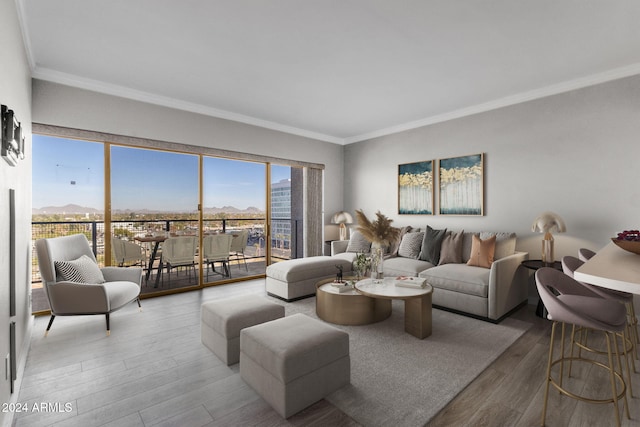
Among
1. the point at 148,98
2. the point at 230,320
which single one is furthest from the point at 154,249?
the point at 230,320

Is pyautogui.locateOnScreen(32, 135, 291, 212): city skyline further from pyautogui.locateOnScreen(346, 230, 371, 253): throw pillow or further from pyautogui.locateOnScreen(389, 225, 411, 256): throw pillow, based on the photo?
pyautogui.locateOnScreen(389, 225, 411, 256): throw pillow

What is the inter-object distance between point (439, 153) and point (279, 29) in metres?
3.44

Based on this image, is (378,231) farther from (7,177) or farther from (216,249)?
(7,177)

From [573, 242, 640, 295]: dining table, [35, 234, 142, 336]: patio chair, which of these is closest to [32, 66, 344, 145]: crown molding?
[35, 234, 142, 336]: patio chair

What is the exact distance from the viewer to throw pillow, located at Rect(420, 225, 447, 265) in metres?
4.55

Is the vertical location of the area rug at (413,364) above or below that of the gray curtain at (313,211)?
below

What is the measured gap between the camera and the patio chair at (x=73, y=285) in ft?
9.89

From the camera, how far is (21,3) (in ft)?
7.91

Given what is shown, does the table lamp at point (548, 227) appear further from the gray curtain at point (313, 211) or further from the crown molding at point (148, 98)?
the crown molding at point (148, 98)

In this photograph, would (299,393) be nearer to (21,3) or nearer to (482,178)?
(21,3)

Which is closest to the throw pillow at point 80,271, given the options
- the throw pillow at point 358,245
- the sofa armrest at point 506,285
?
the throw pillow at point 358,245

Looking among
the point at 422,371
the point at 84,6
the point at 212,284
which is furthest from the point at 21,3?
the point at 422,371

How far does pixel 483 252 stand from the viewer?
4.00 m

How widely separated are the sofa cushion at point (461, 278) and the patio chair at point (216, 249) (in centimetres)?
309
